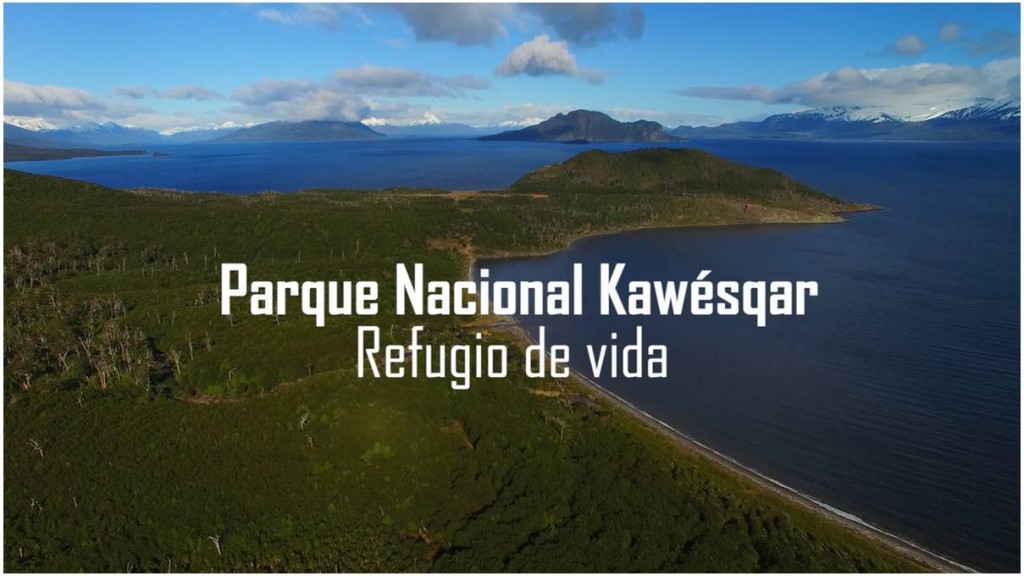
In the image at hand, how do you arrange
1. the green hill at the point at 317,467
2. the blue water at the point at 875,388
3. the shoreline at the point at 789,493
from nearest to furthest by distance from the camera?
the green hill at the point at 317,467, the shoreline at the point at 789,493, the blue water at the point at 875,388

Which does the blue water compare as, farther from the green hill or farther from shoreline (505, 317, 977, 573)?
the green hill

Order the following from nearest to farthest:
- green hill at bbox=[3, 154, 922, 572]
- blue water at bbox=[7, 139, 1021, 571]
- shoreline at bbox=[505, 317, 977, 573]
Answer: green hill at bbox=[3, 154, 922, 572], shoreline at bbox=[505, 317, 977, 573], blue water at bbox=[7, 139, 1021, 571]

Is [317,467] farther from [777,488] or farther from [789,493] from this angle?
[789,493]

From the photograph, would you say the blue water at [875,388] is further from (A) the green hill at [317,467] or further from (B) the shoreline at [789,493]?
(A) the green hill at [317,467]

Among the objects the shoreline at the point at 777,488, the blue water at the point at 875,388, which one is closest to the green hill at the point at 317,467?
the shoreline at the point at 777,488

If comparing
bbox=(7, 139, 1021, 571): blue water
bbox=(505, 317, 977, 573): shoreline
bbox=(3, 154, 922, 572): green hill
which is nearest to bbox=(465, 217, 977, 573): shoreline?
bbox=(505, 317, 977, 573): shoreline

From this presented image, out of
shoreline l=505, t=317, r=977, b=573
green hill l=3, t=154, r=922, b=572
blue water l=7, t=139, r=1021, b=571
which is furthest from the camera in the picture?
blue water l=7, t=139, r=1021, b=571

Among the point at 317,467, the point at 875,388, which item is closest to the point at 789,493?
the point at 875,388

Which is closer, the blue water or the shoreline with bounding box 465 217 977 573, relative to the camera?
the shoreline with bounding box 465 217 977 573
